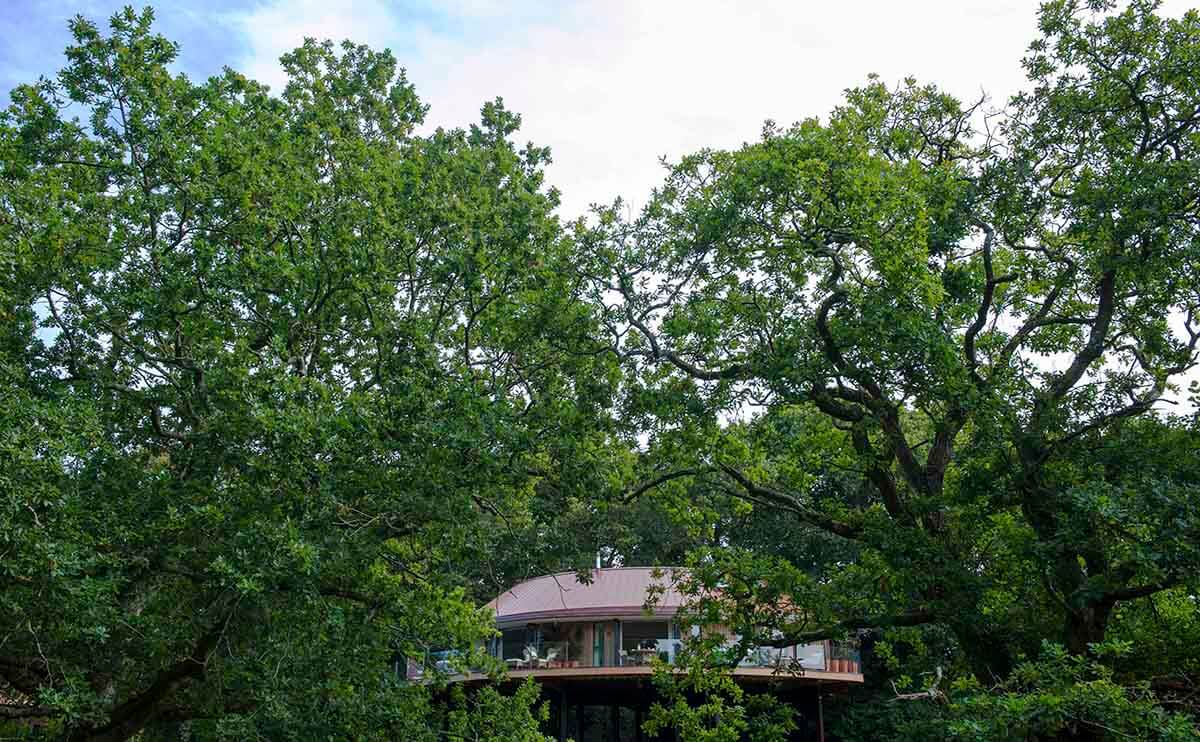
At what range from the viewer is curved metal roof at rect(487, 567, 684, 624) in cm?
2066

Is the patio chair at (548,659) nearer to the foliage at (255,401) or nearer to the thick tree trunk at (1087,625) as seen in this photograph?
the foliage at (255,401)

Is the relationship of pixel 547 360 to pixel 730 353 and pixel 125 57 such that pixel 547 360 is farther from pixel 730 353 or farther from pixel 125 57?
pixel 125 57

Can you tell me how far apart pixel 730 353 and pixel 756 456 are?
129cm

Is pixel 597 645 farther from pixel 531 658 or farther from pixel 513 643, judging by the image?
pixel 513 643

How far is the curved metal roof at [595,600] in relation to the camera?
20656 millimetres

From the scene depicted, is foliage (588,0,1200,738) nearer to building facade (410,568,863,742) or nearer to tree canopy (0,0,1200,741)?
tree canopy (0,0,1200,741)

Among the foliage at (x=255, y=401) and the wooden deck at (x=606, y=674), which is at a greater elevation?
the foliage at (x=255, y=401)

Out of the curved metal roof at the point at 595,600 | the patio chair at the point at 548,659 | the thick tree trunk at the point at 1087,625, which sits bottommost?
the patio chair at the point at 548,659

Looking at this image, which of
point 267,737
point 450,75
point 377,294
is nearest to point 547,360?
point 377,294

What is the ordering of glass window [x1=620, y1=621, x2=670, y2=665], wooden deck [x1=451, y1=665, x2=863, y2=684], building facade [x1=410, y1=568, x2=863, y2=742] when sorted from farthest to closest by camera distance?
glass window [x1=620, y1=621, x2=670, y2=665] < building facade [x1=410, y1=568, x2=863, y2=742] < wooden deck [x1=451, y1=665, x2=863, y2=684]

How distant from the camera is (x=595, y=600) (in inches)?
842

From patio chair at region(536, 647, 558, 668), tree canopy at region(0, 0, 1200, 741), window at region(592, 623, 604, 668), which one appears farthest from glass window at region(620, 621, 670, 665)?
tree canopy at region(0, 0, 1200, 741)

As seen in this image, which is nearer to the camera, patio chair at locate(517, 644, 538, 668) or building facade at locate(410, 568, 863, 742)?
building facade at locate(410, 568, 863, 742)

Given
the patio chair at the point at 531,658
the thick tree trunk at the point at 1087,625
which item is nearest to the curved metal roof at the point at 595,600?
the patio chair at the point at 531,658
